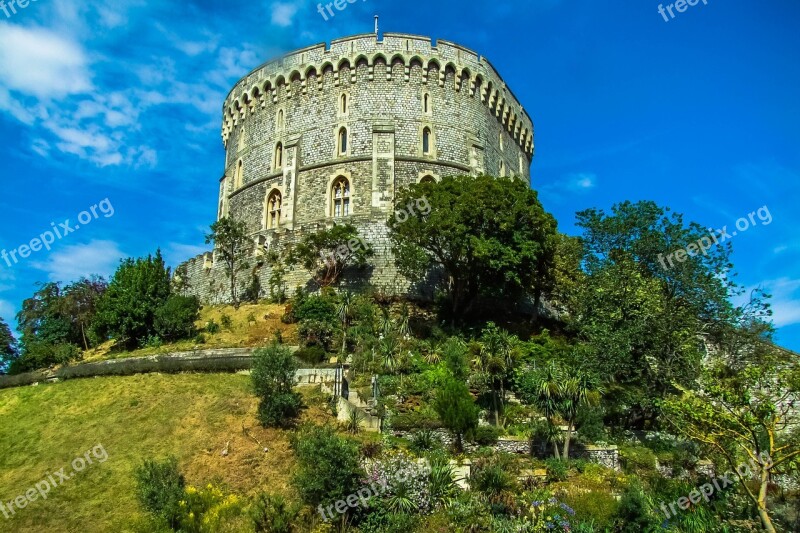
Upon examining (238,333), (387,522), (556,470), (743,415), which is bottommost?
(387,522)

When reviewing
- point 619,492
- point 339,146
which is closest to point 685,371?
point 619,492

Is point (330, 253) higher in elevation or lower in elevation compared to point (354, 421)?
higher

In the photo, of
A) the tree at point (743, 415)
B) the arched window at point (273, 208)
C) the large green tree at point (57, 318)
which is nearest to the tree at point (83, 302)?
the large green tree at point (57, 318)

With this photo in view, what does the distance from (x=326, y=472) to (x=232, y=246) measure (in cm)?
2430

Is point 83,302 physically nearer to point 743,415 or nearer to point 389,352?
point 389,352

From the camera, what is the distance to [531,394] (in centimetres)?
2762

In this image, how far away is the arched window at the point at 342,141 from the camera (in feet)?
148

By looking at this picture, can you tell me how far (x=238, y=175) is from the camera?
50.5m

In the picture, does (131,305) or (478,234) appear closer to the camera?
(478,234)

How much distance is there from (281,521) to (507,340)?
13512 mm

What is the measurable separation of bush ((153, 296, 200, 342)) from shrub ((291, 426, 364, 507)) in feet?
58.1

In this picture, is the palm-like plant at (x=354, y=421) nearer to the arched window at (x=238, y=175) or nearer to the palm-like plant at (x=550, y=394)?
the palm-like plant at (x=550, y=394)

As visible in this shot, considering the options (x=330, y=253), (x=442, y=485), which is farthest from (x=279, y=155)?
(x=442, y=485)

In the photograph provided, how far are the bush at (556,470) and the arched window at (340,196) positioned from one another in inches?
938
